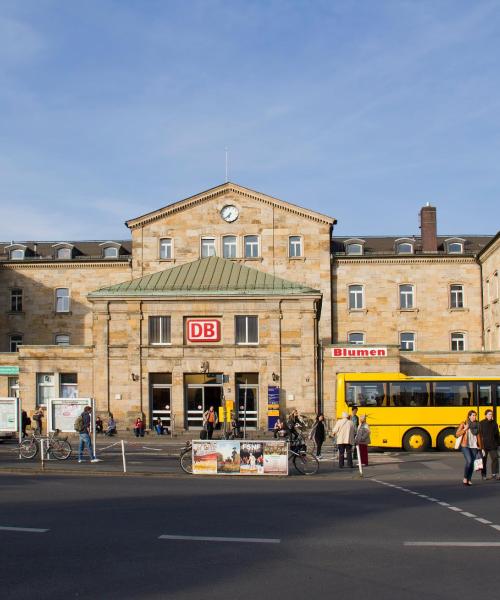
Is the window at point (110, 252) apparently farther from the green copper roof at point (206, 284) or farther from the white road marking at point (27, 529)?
the white road marking at point (27, 529)

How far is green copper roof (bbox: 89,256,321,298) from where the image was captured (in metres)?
52.5

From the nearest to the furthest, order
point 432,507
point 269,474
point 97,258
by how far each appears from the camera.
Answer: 1. point 432,507
2. point 269,474
3. point 97,258

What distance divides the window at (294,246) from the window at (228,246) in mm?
4102

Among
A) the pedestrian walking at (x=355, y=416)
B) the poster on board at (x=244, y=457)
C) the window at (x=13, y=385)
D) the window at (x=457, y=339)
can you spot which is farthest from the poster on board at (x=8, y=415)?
the window at (x=457, y=339)

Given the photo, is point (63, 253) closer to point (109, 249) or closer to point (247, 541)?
point (109, 249)

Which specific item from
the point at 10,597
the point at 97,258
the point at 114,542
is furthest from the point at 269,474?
the point at 97,258

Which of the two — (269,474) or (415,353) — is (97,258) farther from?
(269,474)

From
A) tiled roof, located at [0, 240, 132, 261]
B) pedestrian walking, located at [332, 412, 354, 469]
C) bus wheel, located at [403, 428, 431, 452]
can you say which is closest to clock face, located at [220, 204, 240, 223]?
tiled roof, located at [0, 240, 132, 261]

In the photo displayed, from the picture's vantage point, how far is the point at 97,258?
71188 mm

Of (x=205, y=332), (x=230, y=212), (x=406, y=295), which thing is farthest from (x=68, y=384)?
(x=406, y=295)

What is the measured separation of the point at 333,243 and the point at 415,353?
795 inches

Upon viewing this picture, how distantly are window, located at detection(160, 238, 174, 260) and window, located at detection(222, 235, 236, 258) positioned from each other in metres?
3.91

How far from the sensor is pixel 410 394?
37906 mm

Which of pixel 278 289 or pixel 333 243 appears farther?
pixel 333 243
